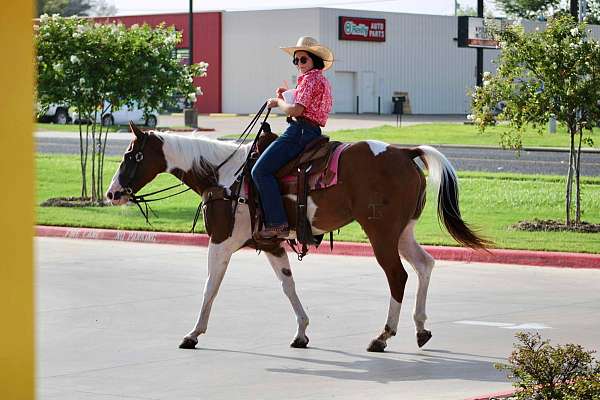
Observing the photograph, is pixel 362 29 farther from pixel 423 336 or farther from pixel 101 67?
pixel 423 336

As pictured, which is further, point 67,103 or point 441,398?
point 67,103

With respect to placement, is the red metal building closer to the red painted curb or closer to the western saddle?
the western saddle

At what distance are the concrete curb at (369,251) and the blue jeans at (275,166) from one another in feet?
12.2

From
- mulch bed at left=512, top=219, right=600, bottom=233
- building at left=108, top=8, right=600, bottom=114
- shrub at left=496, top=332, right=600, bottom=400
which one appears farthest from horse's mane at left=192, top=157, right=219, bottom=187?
building at left=108, top=8, right=600, bottom=114

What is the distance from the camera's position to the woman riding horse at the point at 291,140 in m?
9.43

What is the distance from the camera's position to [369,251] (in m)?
15.4

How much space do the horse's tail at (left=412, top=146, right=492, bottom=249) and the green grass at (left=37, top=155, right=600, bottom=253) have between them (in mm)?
5232

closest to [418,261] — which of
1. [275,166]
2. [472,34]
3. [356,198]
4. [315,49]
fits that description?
[356,198]

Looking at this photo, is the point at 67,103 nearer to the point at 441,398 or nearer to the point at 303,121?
the point at 303,121

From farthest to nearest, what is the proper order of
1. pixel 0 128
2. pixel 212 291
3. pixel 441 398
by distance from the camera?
1. pixel 212 291
2. pixel 441 398
3. pixel 0 128

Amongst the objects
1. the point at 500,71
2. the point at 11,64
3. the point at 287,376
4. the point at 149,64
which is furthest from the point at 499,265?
the point at 11,64

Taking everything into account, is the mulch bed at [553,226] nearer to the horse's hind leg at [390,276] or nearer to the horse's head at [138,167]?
the horse's hind leg at [390,276]

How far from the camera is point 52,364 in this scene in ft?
27.8

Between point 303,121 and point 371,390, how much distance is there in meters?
2.82
